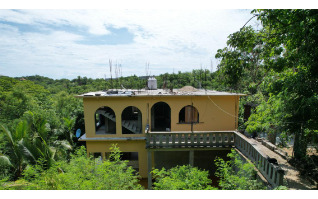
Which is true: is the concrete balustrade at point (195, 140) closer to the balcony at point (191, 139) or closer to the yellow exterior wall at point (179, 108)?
the balcony at point (191, 139)

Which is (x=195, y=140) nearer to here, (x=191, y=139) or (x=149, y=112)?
(x=191, y=139)

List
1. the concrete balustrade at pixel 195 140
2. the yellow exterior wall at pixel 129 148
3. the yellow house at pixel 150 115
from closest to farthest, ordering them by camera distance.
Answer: the concrete balustrade at pixel 195 140, the yellow house at pixel 150 115, the yellow exterior wall at pixel 129 148

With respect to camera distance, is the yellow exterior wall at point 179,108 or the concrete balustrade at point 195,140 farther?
the yellow exterior wall at point 179,108

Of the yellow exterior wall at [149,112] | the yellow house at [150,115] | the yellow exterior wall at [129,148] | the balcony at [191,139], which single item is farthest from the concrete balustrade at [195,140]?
the yellow exterior wall at [129,148]

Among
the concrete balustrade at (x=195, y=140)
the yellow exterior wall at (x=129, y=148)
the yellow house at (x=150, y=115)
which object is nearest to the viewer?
the concrete balustrade at (x=195, y=140)

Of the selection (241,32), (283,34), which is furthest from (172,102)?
(283,34)

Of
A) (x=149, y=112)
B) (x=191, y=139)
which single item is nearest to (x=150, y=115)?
(x=149, y=112)

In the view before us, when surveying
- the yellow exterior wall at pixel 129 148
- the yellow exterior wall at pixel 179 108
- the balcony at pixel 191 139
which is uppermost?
the yellow exterior wall at pixel 179 108

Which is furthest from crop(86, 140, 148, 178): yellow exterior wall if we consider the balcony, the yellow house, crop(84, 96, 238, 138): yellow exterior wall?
the balcony

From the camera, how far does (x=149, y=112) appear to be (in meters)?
9.30

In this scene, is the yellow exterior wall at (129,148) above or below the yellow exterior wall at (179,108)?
below

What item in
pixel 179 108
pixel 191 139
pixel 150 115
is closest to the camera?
pixel 191 139

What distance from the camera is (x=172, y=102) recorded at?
920 cm

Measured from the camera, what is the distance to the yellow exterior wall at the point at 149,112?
9133 mm
